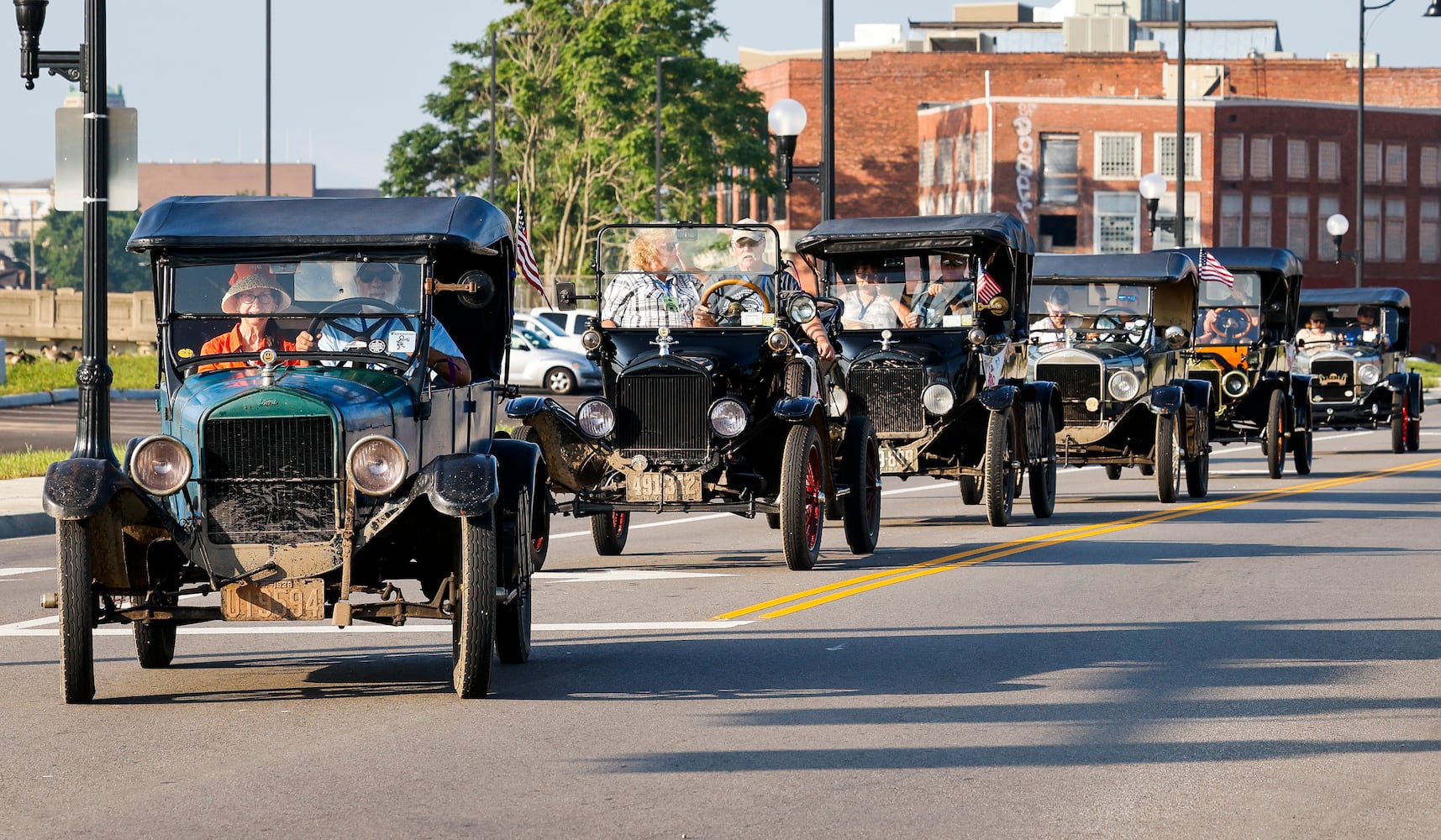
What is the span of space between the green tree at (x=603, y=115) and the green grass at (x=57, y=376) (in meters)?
22.4

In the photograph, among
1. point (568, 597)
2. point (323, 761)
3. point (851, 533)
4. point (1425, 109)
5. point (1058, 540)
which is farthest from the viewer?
point (1425, 109)

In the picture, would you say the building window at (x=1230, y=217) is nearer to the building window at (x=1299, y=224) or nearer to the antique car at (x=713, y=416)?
the building window at (x=1299, y=224)

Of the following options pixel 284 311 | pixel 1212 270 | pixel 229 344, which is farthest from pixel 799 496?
pixel 1212 270

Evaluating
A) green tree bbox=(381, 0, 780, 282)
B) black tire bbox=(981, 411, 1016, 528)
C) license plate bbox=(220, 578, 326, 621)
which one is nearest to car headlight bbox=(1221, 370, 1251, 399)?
black tire bbox=(981, 411, 1016, 528)

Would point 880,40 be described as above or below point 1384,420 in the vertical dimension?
above

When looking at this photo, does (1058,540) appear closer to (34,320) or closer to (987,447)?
(987,447)

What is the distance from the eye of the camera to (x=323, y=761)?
7.79 m

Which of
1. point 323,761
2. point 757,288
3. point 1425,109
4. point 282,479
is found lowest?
point 323,761

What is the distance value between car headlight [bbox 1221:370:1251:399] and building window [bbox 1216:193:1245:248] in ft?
187

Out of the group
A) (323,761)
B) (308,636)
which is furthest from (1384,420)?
(323,761)

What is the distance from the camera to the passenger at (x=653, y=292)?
1563cm

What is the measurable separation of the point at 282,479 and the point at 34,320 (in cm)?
6328

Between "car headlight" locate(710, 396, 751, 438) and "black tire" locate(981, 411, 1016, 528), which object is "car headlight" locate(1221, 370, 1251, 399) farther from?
"car headlight" locate(710, 396, 751, 438)

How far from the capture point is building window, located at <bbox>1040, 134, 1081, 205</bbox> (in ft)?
266
